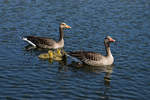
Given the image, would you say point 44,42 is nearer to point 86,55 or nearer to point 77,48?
point 77,48

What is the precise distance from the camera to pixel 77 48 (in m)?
28.0

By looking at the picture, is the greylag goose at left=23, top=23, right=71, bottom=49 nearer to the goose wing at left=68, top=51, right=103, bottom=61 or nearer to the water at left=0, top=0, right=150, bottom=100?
the water at left=0, top=0, right=150, bottom=100

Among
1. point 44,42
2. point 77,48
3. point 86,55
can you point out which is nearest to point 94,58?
point 86,55

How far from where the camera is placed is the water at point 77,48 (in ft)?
67.2

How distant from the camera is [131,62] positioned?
25141 millimetres

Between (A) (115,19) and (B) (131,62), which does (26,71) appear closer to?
(B) (131,62)

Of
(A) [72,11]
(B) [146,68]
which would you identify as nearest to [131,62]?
(B) [146,68]

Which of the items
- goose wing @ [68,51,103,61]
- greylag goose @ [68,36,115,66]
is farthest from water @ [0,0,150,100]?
goose wing @ [68,51,103,61]

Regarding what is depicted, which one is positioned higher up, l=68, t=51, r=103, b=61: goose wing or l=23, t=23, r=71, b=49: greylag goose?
l=23, t=23, r=71, b=49: greylag goose

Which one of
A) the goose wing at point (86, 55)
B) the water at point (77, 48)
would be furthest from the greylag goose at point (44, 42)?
the goose wing at point (86, 55)

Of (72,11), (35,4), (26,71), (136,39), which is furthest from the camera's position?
(35,4)

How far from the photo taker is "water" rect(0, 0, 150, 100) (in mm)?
20469

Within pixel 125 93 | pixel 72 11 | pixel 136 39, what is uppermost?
pixel 72 11

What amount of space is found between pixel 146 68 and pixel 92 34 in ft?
27.5
